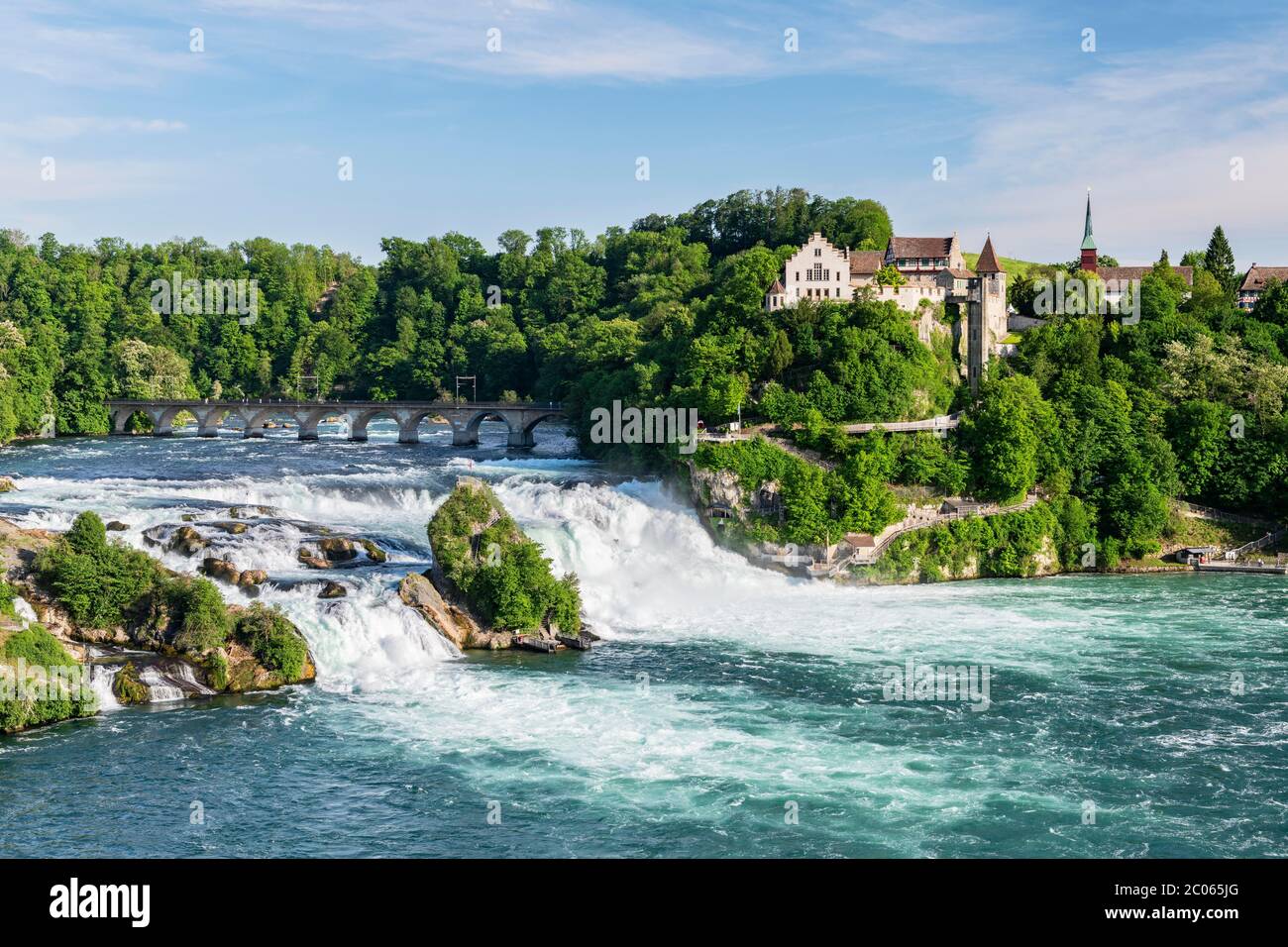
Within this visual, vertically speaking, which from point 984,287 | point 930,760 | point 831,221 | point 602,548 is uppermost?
point 831,221

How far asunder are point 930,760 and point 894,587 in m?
24.0

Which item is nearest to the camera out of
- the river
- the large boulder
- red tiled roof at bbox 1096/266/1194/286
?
the river

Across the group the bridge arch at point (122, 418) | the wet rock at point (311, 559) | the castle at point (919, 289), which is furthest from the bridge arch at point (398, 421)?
the wet rock at point (311, 559)

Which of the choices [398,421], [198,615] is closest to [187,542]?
[198,615]

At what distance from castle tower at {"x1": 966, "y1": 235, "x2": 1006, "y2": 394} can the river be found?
19.1 meters

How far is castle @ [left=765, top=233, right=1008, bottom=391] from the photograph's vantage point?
242ft

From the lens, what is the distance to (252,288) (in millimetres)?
149250

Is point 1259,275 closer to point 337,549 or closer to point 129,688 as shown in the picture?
point 337,549

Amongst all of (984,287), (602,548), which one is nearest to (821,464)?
(602,548)

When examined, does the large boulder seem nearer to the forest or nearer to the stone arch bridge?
the forest

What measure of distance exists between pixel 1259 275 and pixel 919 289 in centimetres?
3063

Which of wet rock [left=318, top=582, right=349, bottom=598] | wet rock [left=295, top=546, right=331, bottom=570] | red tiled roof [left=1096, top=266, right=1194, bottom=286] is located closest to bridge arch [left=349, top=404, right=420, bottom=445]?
wet rock [left=295, top=546, right=331, bottom=570]

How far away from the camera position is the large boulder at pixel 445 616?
146ft

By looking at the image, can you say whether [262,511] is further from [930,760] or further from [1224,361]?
[1224,361]
